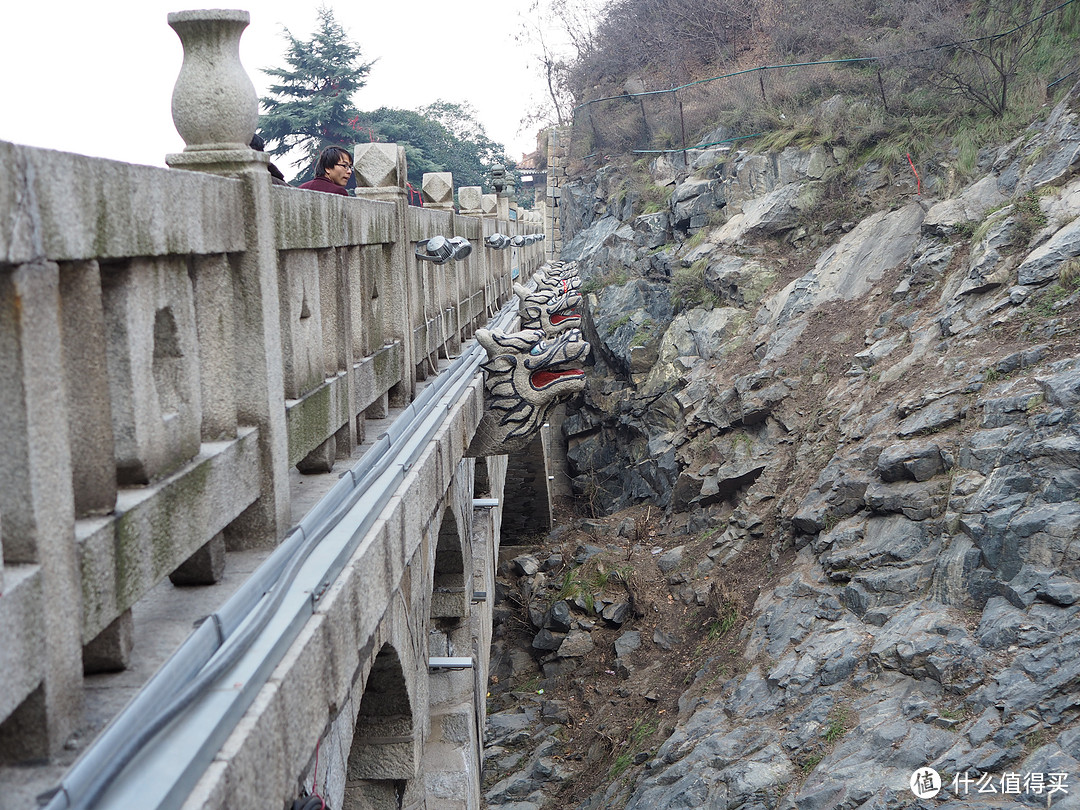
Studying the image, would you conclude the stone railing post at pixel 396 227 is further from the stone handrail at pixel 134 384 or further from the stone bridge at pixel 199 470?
the stone handrail at pixel 134 384

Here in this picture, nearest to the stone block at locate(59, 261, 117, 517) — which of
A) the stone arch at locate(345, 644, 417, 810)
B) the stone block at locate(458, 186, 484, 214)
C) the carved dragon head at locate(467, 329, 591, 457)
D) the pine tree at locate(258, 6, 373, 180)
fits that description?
the stone arch at locate(345, 644, 417, 810)

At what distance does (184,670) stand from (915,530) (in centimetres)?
775

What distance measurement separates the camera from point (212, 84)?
3.12 m

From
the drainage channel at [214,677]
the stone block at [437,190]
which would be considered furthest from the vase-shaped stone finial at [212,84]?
the stone block at [437,190]

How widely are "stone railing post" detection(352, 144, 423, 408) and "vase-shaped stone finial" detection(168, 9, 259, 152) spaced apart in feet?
9.01

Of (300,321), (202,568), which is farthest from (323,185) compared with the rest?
(202,568)

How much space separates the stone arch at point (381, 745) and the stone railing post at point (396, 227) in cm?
186

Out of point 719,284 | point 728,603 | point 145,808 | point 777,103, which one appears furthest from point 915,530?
point 777,103

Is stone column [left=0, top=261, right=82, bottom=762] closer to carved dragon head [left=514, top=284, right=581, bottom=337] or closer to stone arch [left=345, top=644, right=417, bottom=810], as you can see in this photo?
stone arch [left=345, top=644, right=417, bottom=810]

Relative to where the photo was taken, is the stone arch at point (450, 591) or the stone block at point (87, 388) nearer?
the stone block at point (87, 388)

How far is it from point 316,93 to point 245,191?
112 ft

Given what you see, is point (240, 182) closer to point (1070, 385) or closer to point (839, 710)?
point (839, 710)

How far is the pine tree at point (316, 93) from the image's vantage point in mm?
33406

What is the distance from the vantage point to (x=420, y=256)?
6.71 meters
